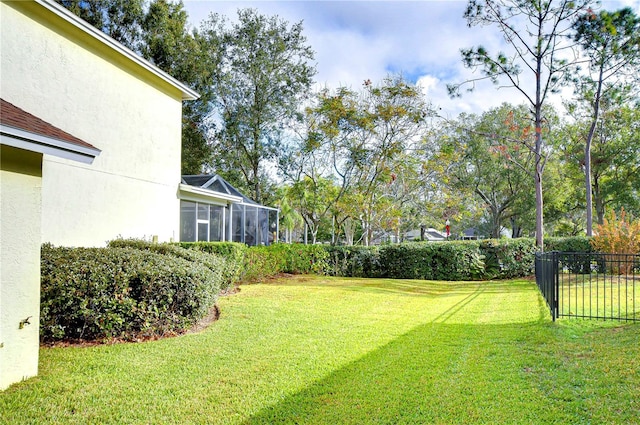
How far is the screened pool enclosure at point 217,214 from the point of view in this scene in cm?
1590

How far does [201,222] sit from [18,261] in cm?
1207

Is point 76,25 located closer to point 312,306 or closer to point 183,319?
point 183,319

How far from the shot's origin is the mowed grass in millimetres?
4039

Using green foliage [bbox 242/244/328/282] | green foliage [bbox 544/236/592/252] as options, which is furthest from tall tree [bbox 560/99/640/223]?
green foliage [bbox 242/244/328/282]

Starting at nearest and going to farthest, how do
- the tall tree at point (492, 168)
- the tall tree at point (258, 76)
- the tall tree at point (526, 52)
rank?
1. the tall tree at point (526, 52)
2. the tall tree at point (258, 76)
3. the tall tree at point (492, 168)

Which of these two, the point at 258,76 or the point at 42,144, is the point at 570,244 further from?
the point at 258,76

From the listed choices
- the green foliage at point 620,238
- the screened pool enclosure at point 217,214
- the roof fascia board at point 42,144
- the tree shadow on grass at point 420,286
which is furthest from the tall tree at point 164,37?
the green foliage at point 620,238

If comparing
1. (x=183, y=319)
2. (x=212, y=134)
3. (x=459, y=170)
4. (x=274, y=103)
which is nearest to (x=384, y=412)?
(x=183, y=319)

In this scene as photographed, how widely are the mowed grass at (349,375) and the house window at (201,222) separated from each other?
8183 millimetres

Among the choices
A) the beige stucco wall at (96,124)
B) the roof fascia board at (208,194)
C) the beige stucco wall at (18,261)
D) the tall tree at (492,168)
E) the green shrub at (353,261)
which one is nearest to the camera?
the beige stucco wall at (18,261)

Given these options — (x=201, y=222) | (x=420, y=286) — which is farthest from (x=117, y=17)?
(x=420, y=286)

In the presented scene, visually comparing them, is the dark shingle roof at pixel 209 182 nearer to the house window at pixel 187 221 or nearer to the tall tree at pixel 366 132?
the house window at pixel 187 221

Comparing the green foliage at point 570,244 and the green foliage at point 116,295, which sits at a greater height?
the green foliage at point 570,244

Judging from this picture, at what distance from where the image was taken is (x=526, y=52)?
17.1 metres
